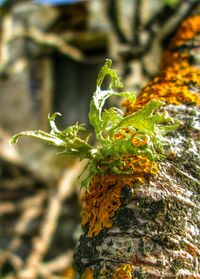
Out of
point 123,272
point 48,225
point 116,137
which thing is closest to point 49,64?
point 48,225

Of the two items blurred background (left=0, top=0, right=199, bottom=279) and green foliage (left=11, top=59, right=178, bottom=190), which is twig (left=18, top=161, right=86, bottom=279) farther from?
green foliage (left=11, top=59, right=178, bottom=190)

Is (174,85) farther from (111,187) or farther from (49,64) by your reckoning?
(49,64)

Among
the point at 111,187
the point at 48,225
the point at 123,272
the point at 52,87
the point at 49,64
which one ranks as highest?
the point at 49,64

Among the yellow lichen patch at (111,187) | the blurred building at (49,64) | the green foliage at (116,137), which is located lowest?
the yellow lichen patch at (111,187)

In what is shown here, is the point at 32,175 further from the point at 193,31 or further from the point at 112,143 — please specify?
the point at 112,143

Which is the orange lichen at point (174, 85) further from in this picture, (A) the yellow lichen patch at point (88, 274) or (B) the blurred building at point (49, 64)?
(B) the blurred building at point (49, 64)

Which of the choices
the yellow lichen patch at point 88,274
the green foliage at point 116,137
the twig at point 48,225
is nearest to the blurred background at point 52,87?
the twig at point 48,225

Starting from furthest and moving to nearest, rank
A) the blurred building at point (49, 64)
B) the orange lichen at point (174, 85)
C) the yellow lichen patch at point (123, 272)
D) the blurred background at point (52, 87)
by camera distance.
→ the blurred building at point (49, 64) < the blurred background at point (52, 87) < the orange lichen at point (174, 85) < the yellow lichen patch at point (123, 272)
